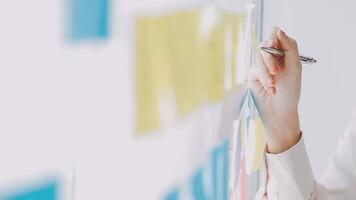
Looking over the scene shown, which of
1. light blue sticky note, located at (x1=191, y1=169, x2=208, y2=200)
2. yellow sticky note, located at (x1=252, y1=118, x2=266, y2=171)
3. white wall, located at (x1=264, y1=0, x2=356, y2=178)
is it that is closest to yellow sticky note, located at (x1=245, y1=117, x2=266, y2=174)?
yellow sticky note, located at (x1=252, y1=118, x2=266, y2=171)

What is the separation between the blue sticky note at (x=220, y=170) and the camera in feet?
1.87

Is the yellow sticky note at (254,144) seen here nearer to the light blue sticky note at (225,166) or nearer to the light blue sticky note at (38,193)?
the light blue sticky note at (225,166)

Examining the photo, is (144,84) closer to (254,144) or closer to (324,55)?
(254,144)

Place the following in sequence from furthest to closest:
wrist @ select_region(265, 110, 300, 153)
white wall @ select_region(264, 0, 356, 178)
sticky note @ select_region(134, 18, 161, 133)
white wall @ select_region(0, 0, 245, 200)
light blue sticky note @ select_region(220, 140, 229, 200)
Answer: white wall @ select_region(264, 0, 356, 178) < wrist @ select_region(265, 110, 300, 153) < light blue sticky note @ select_region(220, 140, 229, 200) < sticky note @ select_region(134, 18, 161, 133) < white wall @ select_region(0, 0, 245, 200)

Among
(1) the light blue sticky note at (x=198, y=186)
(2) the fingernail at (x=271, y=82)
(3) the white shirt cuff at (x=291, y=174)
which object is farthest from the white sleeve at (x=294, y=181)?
A: (1) the light blue sticky note at (x=198, y=186)

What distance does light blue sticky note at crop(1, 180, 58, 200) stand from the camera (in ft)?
0.84

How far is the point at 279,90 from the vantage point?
0.69 metres

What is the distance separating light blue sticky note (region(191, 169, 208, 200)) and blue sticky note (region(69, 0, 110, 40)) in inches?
8.8

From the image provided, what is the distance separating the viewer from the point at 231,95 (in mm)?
625

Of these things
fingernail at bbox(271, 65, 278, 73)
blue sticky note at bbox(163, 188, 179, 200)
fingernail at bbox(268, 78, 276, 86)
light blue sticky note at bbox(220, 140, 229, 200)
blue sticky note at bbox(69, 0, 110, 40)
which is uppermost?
blue sticky note at bbox(69, 0, 110, 40)

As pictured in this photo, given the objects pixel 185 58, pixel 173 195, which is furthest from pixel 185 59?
pixel 173 195

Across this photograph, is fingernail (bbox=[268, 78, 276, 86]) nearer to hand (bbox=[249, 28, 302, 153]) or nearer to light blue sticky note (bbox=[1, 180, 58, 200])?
hand (bbox=[249, 28, 302, 153])

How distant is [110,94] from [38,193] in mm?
89

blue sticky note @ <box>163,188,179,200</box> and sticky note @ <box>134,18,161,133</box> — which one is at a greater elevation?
sticky note @ <box>134,18,161,133</box>
